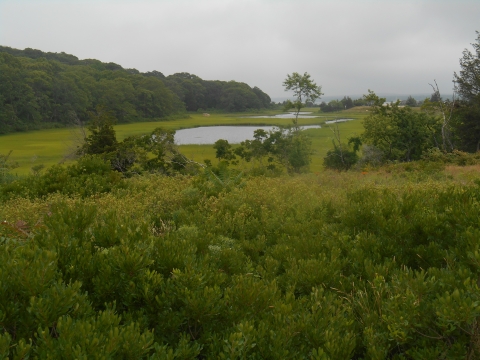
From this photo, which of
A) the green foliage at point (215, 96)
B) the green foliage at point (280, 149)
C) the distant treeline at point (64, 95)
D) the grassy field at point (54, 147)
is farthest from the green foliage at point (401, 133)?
the green foliage at point (215, 96)

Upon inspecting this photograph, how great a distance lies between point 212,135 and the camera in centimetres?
4797

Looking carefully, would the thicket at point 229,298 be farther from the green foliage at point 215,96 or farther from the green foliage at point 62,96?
the green foliage at point 215,96

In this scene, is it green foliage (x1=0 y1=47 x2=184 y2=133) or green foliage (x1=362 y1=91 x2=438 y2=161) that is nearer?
green foliage (x1=362 y1=91 x2=438 y2=161)

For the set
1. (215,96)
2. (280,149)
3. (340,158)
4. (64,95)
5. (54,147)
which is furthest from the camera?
(215,96)

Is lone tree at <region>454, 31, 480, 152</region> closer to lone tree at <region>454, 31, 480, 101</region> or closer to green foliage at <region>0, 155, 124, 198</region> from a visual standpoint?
lone tree at <region>454, 31, 480, 101</region>

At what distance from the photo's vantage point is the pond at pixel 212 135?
41.2m

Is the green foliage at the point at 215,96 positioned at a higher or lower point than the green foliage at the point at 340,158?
higher

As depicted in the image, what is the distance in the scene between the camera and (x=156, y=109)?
6881 centimetres

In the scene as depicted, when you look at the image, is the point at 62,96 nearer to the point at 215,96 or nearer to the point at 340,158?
the point at 215,96

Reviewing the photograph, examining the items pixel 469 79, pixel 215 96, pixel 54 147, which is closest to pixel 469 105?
pixel 469 79

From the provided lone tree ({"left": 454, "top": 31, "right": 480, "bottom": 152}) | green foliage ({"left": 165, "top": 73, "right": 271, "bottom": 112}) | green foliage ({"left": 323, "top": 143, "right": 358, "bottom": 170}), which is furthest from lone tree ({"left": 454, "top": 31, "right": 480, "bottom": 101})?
green foliage ({"left": 165, "top": 73, "right": 271, "bottom": 112})

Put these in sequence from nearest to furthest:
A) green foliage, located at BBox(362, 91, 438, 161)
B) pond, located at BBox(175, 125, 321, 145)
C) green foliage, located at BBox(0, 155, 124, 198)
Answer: green foliage, located at BBox(0, 155, 124, 198), green foliage, located at BBox(362, 91, 438, 161), pond, located at BBox(175, 125, 321, 145)

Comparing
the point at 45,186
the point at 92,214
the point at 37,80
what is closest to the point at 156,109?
the point at 37,80

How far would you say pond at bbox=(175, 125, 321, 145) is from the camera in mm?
41184
